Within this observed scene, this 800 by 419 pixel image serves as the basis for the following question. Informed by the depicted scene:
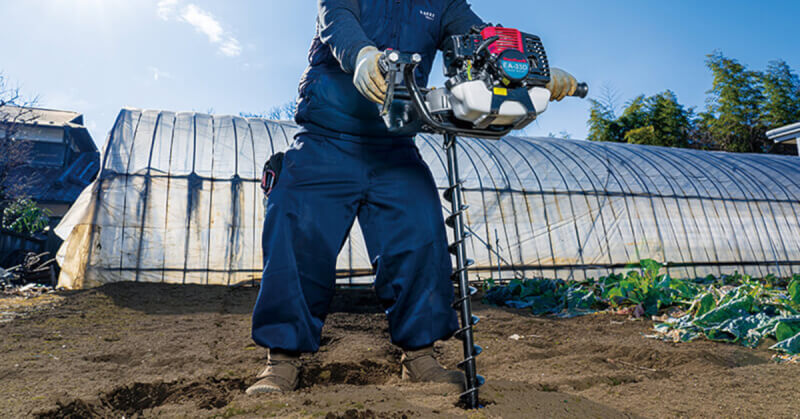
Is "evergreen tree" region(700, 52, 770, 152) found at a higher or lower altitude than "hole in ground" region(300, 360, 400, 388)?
higher

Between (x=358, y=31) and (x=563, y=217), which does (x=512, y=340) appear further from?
(x=563, y=217)

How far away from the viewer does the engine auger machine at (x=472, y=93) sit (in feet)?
4.58

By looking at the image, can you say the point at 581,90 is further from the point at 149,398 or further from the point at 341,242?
the point at 149,398

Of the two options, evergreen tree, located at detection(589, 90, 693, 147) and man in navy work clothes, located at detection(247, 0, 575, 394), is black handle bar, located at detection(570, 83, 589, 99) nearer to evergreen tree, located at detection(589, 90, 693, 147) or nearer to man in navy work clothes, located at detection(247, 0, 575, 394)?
man in navy work clothes, located at detection(247, 0, 575, 394)

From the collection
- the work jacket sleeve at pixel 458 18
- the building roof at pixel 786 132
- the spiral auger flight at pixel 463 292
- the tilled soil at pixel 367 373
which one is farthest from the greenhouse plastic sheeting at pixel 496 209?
the spiral auger flight at pixel 463 292

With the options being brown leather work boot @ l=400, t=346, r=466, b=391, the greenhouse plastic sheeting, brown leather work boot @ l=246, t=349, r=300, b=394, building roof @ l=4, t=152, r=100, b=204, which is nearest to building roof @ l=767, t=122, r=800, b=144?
the greenhouse plastic sheeting

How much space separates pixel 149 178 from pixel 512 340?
5.55m

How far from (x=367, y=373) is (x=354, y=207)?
718 millimetres

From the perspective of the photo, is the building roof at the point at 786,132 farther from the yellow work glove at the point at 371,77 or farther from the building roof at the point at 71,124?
the building roof at the point at 71,124

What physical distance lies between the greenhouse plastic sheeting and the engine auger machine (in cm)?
493

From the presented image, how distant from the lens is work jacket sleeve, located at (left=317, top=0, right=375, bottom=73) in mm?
1610

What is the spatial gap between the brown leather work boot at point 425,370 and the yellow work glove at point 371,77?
98 centimetres

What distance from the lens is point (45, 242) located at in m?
9.50

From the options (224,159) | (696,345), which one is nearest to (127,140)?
(224,159)
